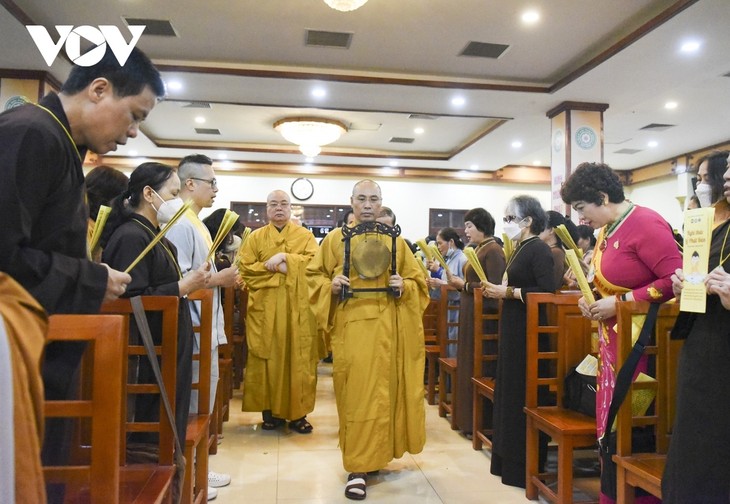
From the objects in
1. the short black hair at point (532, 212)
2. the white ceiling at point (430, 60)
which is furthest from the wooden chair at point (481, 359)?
the white ceiling at point (430, 60)

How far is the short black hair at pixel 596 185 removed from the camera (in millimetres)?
1909

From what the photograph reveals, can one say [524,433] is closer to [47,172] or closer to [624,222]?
[624,222]

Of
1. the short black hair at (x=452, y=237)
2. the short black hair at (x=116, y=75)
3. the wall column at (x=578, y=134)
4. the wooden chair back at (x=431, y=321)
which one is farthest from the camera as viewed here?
the wall column at (x=578, y=134)

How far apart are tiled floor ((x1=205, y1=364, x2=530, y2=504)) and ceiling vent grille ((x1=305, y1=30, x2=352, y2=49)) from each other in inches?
128

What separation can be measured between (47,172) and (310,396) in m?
2.60

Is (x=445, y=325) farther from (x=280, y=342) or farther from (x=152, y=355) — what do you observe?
(x=152, y=355)

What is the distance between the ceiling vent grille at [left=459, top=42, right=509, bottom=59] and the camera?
4750mm

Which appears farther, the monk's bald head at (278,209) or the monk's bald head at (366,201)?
the monk's bald head at (278,209)

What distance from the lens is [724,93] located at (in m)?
6.20

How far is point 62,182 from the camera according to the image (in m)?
1.01

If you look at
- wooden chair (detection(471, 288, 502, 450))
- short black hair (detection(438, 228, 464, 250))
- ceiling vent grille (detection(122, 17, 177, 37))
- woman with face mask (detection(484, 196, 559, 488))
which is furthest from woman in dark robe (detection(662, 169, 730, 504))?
ceiling vent grille (detection(122, 17, 177, 37))

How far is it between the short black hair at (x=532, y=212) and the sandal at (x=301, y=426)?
1.84m

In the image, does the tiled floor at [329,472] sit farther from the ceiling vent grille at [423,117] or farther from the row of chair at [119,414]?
the ceiling vent grille at [423,117]

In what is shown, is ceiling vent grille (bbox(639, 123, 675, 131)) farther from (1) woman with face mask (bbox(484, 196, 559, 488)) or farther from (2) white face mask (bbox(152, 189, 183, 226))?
(2) white face mask (bbox(152, 189, 183, 226))
